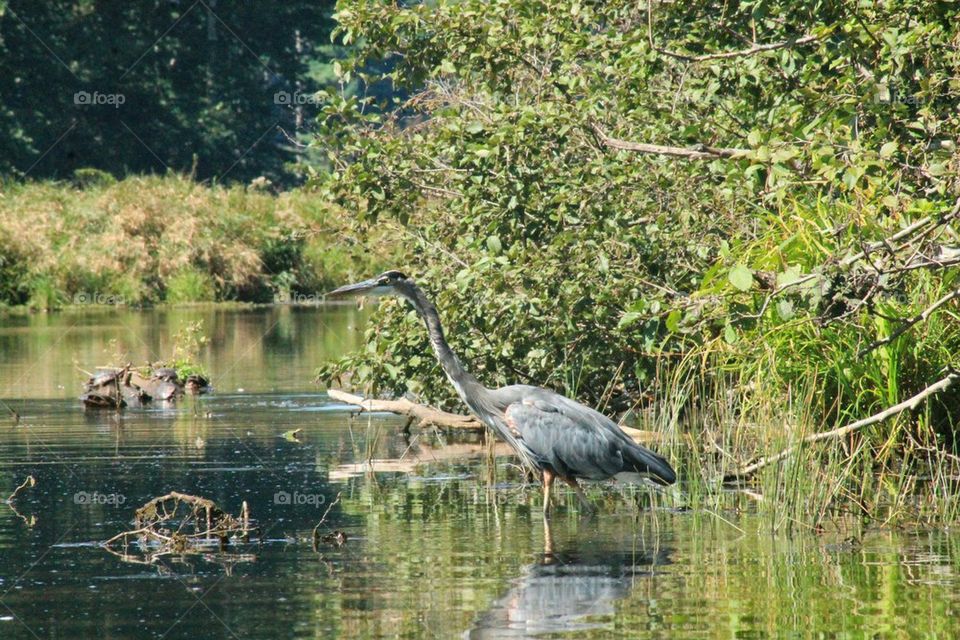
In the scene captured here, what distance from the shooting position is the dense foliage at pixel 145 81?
59531mm

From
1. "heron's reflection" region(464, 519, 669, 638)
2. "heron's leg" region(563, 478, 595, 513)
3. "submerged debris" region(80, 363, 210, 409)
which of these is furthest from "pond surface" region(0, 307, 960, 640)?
"submerged debris" region(80, 363, 210, 409)

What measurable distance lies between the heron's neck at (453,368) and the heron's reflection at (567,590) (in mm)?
1422

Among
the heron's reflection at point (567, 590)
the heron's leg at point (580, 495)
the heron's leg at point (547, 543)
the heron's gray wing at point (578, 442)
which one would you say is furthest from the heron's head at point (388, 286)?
the heron's reflection at point (567, 590)

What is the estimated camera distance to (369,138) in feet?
50.5

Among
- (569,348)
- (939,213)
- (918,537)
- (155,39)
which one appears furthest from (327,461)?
(155,39)

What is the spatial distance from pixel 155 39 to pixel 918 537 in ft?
181

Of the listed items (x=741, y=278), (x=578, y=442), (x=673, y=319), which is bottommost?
(x=578, y=442)

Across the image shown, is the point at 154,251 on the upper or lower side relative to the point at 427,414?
upper

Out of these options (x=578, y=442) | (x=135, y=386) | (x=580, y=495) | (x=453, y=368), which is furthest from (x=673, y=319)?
(x=135, y=386)

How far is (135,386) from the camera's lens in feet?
68.8

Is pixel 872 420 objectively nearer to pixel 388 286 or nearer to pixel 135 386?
pixel 388 286

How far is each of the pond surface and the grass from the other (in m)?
→ 25.1

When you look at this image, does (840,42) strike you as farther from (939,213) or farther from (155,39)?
(155,39)

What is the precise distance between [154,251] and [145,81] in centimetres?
2093
